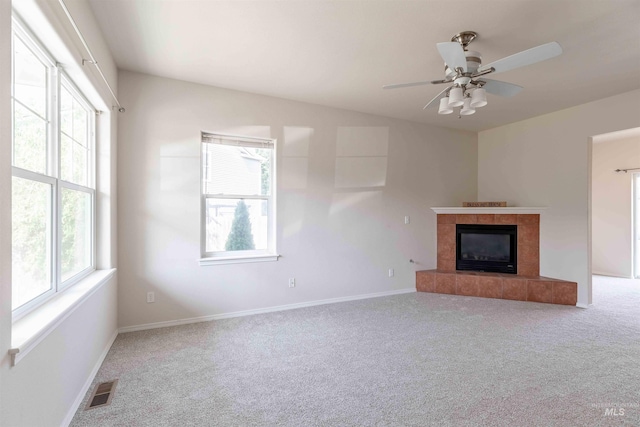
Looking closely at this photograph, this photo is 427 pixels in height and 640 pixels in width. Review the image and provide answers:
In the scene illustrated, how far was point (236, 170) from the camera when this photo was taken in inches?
148

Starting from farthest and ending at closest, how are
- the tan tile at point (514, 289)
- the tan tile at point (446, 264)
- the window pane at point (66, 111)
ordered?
the tan tile at point (446, 264)
the tan tile at point (514, 289)
the window pane at point (66, 111)

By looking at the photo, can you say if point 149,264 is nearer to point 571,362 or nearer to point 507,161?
point 571,362

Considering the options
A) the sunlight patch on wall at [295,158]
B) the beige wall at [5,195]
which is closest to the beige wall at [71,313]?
the beige wall at [5,195]

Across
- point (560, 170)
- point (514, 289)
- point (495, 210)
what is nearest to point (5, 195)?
point (514, 289)

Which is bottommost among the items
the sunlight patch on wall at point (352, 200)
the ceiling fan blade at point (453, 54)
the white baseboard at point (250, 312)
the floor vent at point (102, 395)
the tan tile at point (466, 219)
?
the floor vent at point (102, 395)

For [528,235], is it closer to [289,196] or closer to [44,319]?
[289,196]

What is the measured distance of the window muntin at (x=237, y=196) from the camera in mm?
3619

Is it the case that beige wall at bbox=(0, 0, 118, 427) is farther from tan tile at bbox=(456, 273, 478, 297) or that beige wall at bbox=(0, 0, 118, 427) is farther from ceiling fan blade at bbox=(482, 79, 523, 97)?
tan tile at bbox=(456, 273, 478, 297)

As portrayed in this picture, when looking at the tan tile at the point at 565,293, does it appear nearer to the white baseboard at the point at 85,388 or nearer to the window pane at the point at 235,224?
the window pane at the point at 235,224

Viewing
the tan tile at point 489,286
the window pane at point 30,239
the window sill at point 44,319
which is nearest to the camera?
the window sill at point 44,319

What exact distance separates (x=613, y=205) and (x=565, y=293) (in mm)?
3283

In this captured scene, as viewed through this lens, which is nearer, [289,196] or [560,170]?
[289,196]

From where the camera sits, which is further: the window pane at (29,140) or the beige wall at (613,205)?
the beige wall at (613,205)

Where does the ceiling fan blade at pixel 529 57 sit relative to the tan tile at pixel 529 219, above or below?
above
